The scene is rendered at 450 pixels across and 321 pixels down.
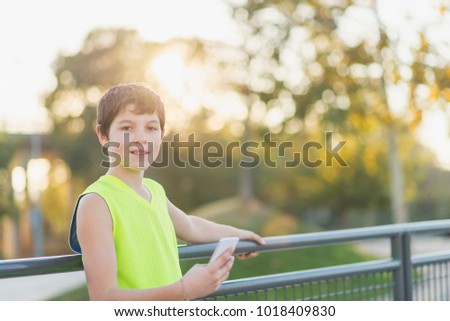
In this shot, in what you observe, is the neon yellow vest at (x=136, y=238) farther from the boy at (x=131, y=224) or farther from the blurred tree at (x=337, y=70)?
the blurred tree at (x=337, y=70)

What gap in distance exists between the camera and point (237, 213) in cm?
2427

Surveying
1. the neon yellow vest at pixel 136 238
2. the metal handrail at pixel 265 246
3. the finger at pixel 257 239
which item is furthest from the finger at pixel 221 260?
the finger at pixel 257 239

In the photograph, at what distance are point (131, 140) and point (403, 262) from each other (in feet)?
7.63

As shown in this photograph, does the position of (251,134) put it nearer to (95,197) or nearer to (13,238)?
(13,238)

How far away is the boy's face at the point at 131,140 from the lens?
2557 mm

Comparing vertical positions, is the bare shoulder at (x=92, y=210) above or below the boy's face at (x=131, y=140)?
below

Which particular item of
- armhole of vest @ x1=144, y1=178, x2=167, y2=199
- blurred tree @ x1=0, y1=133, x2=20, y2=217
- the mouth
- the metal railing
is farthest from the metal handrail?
blurred tree @ x1=0, y1=133, x2=20, y2=217

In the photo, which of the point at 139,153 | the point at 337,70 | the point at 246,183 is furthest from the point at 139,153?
the point at 246,183

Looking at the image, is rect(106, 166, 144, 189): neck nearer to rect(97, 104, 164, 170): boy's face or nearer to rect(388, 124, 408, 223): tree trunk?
rect(97, 104, 164, 170): boy's face

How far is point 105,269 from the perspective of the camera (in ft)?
7.68

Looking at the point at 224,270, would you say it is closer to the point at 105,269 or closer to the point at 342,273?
the point at 105,269

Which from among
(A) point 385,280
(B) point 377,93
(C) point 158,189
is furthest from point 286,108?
(C) point 158,189

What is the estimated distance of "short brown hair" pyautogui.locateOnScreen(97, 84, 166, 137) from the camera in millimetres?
2551
